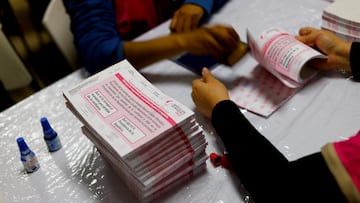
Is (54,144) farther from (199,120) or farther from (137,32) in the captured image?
(137,32)


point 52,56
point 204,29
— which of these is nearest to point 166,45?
point 204,29

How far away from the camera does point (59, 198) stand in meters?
0.95

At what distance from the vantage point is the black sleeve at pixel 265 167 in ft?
2.43

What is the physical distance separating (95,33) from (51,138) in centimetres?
44

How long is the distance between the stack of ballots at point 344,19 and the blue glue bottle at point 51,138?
83cm

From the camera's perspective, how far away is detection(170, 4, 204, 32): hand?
1.41 m

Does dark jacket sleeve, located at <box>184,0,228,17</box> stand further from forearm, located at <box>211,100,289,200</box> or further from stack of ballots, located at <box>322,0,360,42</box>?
forearm, located at <box>211,100,289,200</box>

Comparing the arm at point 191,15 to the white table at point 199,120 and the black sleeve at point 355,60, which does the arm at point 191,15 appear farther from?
the black sleeve at point 355,60

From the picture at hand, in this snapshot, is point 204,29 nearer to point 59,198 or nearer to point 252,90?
point 252,90

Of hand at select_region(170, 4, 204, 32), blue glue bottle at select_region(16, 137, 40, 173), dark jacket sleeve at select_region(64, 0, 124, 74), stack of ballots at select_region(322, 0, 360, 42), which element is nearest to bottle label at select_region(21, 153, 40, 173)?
blue glue bottle at select_region(16, 137, 40, 173)

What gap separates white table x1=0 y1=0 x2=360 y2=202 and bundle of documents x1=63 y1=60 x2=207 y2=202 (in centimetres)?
6

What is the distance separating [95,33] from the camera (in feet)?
4.43

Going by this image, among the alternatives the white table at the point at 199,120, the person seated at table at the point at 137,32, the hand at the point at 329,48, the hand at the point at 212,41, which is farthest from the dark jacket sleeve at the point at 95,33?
the hand at the point at 329,48

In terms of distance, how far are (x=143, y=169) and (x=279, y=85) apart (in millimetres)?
A: 502
